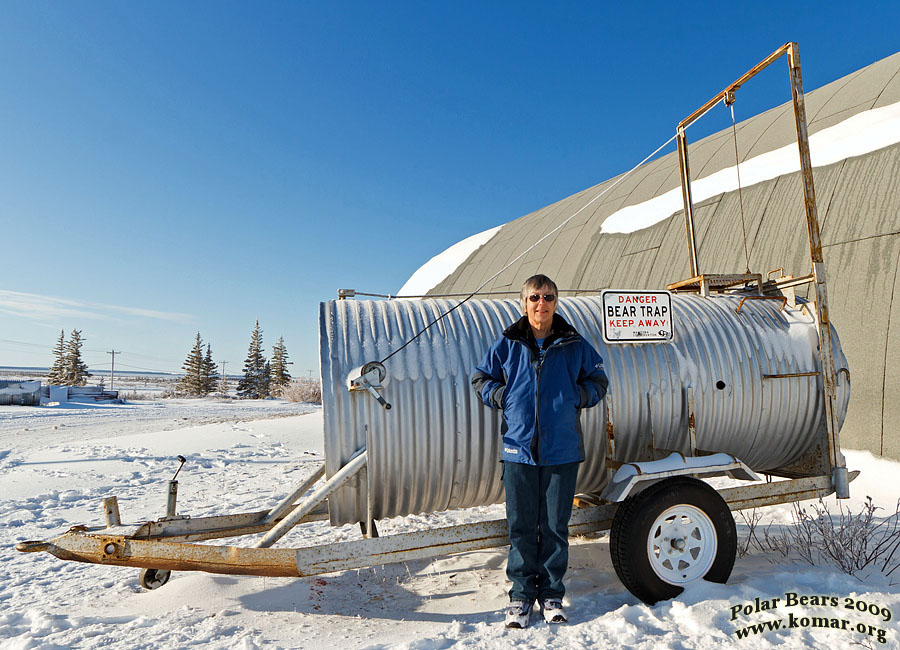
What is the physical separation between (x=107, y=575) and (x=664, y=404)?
5075mm

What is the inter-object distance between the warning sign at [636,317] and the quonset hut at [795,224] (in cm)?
412

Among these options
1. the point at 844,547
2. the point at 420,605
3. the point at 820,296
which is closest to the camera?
the point at 420,605

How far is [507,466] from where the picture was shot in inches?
161

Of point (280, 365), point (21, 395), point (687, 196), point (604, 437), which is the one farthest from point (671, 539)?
point (280, 365)

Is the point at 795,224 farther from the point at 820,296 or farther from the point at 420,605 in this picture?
the point at 420,605

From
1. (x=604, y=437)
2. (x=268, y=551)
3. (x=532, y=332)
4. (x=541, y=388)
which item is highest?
(x=532, y=332)

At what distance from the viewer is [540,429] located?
3.99 metres

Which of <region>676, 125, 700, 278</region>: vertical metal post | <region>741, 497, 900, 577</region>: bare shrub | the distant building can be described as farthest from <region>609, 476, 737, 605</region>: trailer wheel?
the distant building

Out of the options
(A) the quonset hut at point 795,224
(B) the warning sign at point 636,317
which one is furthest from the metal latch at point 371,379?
(A) the quonset hut at point 795,224

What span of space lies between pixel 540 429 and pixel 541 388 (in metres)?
0.28

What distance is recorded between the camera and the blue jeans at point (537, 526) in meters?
3.93

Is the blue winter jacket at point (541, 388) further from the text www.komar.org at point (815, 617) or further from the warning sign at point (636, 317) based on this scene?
the text www.komar.org at point (815, 617)

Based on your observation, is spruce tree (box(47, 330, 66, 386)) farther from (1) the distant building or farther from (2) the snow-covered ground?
(2) the snow-covered ground

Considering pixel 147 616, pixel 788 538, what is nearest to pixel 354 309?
pixel 147 616
